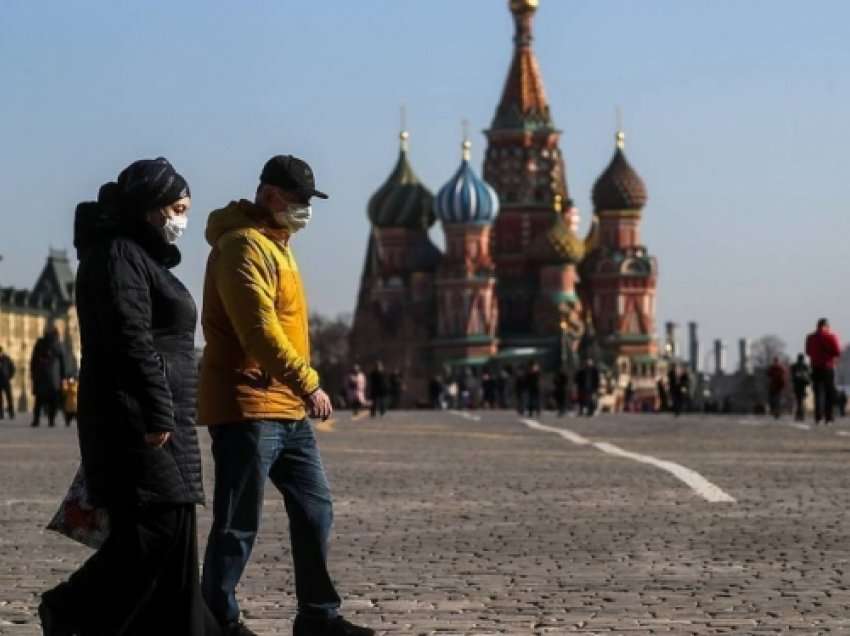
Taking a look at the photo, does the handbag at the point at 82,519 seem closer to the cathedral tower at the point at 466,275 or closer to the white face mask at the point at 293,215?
the white face mask at the point at 293,215

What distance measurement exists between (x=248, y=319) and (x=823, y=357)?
1100 inches

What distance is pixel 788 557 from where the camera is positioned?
13.0 metres

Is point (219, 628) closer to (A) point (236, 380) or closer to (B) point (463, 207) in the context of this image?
(A) point (236, 380)

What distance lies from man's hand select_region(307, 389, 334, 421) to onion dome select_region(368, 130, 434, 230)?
165 meters

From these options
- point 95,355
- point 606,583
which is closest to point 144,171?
point 95,355

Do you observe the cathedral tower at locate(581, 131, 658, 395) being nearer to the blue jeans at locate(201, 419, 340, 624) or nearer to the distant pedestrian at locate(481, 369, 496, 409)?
the distant pedestrian at locate(481, 369, 496, 409)

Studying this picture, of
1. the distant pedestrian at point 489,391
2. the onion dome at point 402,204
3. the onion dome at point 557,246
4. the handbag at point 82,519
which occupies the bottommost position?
the handbag at point 82,519

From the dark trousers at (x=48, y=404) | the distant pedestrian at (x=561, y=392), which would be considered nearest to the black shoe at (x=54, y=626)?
the dark trousers at (x=48, y=404)

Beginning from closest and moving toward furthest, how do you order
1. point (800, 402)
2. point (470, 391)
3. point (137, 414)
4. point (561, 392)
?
point (137, 414)
point (800, 402)
point (561, 392)
point (470, 391)

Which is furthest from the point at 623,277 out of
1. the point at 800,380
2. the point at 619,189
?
the point at 800,380

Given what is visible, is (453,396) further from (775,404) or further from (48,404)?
(48,404)

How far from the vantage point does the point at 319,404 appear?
9.40 metres

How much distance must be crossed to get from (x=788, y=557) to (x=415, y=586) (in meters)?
2.15

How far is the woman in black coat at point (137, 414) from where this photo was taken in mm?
8320
